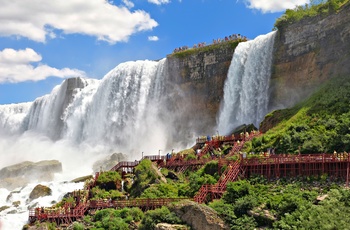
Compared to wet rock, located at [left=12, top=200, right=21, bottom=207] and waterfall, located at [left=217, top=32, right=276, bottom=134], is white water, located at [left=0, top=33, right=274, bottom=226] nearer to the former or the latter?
waterfall, located at [left=217, top=32, right=276, bottom=134]

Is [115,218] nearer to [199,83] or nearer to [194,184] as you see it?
[194,184]

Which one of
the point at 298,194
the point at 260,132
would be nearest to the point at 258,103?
the point at 260,132

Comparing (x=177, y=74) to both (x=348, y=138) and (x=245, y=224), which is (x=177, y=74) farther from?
(x=245, y=224)

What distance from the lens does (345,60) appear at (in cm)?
4903

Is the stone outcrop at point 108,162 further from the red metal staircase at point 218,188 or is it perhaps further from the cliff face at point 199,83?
the red metal staircase at point 218,188

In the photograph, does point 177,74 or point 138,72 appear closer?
point 177,74

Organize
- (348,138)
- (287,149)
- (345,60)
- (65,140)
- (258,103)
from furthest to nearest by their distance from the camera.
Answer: (65,140) < (258,103) < (345,60) < (287,149) < (348,138)

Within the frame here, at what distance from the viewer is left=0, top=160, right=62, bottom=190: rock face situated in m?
68.4

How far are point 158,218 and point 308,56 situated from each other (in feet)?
93.1

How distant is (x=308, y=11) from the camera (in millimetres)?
56375

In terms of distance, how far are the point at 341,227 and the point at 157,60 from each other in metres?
56.9

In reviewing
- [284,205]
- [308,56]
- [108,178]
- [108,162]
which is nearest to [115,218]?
[108,178]

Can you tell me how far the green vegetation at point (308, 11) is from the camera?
2083 inches

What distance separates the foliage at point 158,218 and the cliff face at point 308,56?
23531 millimetres
